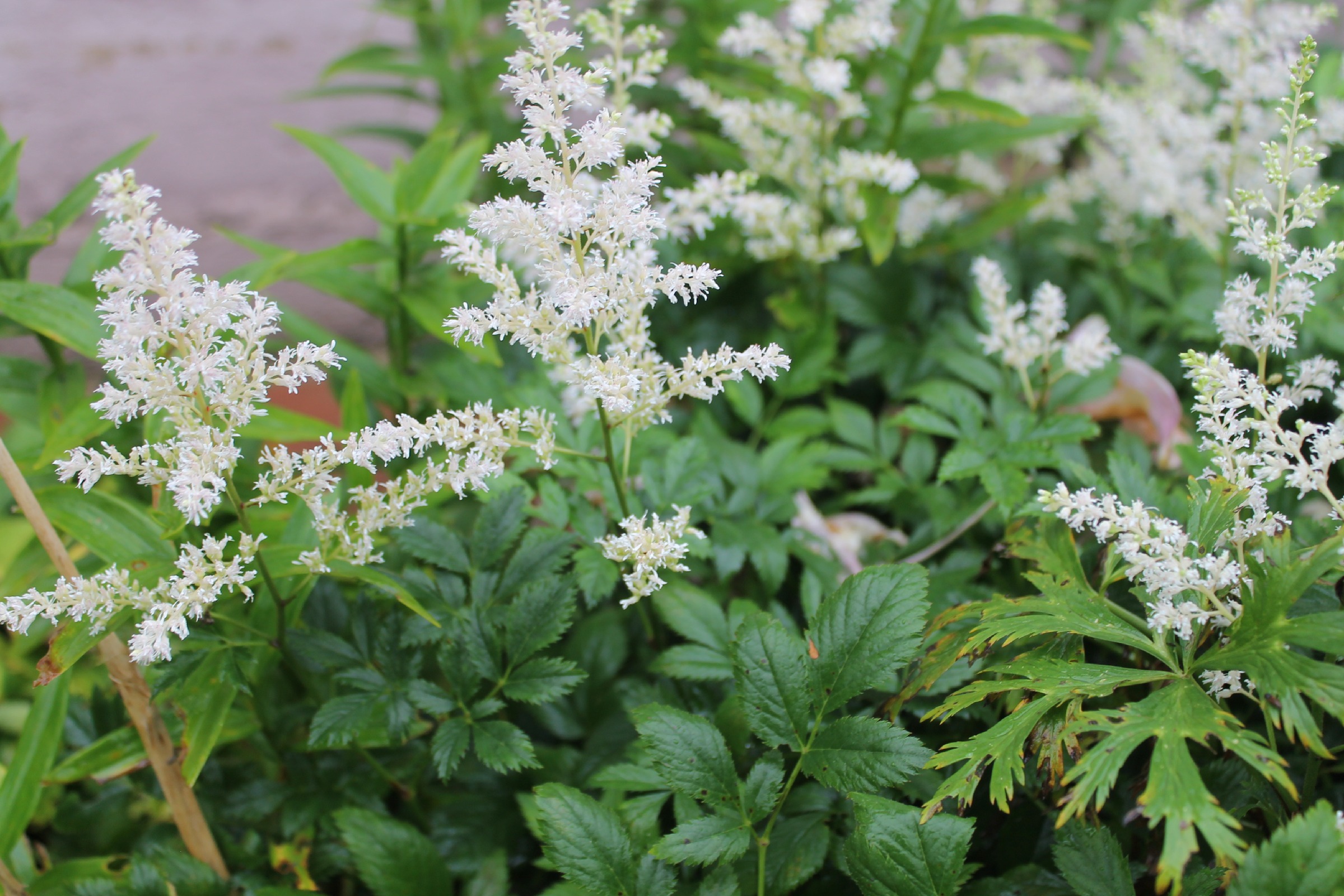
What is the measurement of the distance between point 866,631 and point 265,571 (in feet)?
2.22

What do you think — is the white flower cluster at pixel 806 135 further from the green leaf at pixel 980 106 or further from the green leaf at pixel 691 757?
the green leaf at pixel 691 757

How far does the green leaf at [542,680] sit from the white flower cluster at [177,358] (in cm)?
40

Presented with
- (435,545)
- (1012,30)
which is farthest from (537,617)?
(1012,30)

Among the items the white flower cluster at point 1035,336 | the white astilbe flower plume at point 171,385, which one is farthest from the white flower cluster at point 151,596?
the white flower cluster at point 1035,336

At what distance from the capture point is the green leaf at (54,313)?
1.28 metres

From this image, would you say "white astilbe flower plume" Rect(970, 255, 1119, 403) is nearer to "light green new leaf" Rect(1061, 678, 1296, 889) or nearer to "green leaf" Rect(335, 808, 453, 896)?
"light green new leaf" Rect(1061, 678, 1296, 889)

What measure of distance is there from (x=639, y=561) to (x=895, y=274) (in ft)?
3.85

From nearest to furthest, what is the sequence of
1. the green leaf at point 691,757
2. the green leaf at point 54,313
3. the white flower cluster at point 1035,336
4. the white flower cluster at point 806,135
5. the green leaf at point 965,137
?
1. the green leaf at point 691,757
2. the green leaf at point 54,313
3. the white flower cluster at point 1035,336
4. the white flower cluster at point 806,135
5. the green leaf at point 965,137

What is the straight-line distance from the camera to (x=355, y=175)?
1741 mm

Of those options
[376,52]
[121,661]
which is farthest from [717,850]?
[376,52]

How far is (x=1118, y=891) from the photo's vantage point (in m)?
0.92

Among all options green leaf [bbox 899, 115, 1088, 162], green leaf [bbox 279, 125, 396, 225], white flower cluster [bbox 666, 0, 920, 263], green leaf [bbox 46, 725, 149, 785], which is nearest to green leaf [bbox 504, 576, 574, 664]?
green leaf [bbox 46, 725, 149, 785]

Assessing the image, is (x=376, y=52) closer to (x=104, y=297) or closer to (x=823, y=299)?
(x=104, y=297)

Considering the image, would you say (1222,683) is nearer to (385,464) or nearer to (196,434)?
→ (385,464)
